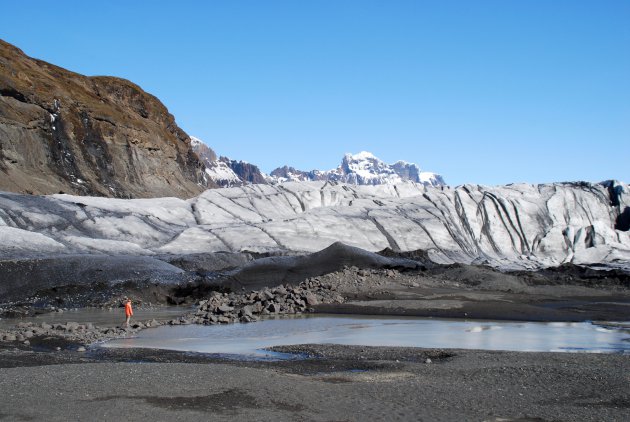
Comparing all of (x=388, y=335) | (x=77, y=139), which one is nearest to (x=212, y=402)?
(x=388, y=335)

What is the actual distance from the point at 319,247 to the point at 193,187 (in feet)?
139

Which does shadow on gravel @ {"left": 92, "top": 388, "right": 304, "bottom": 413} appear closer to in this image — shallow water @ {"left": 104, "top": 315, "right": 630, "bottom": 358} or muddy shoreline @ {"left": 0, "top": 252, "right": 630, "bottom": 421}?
muddy shoreline @ {"left": 0, "top": 252, "right": 630, "bottom": 421}

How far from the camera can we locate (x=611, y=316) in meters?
27.1

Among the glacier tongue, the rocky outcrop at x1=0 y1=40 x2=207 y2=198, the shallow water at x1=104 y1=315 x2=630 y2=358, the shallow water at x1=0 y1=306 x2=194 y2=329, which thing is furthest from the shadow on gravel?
the rocky outcrop at x1=0 y1=40 x2=207 y2=198

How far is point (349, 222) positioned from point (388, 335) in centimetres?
3859

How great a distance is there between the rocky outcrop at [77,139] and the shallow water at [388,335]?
44.9 metres

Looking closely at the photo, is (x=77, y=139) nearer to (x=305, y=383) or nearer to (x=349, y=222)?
(x=349, y=222)

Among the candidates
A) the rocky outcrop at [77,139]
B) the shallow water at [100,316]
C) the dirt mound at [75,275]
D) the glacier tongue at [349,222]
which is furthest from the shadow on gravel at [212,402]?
the rocky outcrop at [77,139]

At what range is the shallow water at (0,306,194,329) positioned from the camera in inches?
1026

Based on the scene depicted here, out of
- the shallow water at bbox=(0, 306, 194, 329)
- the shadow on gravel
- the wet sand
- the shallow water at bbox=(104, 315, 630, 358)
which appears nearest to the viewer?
the wet sand

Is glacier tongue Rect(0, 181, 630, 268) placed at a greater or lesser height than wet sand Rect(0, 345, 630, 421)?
greater

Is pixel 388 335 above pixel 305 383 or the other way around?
the other way around

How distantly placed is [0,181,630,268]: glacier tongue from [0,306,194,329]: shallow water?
1118 centimetres

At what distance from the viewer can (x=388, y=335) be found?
2050 centimetres
